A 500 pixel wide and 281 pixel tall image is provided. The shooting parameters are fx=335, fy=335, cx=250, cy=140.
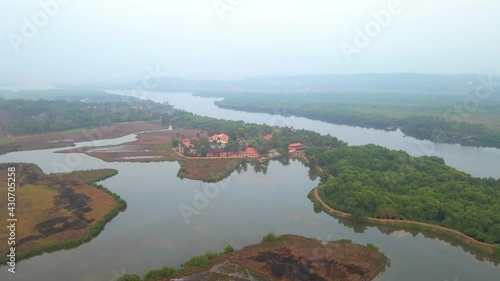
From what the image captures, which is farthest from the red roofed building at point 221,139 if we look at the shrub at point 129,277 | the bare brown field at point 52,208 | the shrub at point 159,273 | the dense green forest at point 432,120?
the dense green forest at point 432,120

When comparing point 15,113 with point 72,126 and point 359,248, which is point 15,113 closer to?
point 72,126

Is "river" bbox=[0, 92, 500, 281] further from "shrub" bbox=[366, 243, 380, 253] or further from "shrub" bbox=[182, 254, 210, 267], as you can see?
"shrub" bbox=[182, 254, 210, 267]

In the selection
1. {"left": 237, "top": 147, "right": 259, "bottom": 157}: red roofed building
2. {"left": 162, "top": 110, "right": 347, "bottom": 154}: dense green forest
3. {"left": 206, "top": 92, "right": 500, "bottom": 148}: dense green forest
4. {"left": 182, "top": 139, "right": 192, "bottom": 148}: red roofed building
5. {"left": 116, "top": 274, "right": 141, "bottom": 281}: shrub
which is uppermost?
{"left": 206, "top": 92, "right": 500, "bottom": 148}: dense green forest

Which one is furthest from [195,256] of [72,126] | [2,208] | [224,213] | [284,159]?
[72,126]

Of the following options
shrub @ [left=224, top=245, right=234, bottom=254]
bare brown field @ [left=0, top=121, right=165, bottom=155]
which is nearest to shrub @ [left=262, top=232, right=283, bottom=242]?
shrub @ [left=224, top=245, right=234, bottom=254]

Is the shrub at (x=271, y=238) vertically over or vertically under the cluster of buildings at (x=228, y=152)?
under

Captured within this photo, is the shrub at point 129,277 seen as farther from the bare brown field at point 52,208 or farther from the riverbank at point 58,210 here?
the bare brown field at point 52,208
